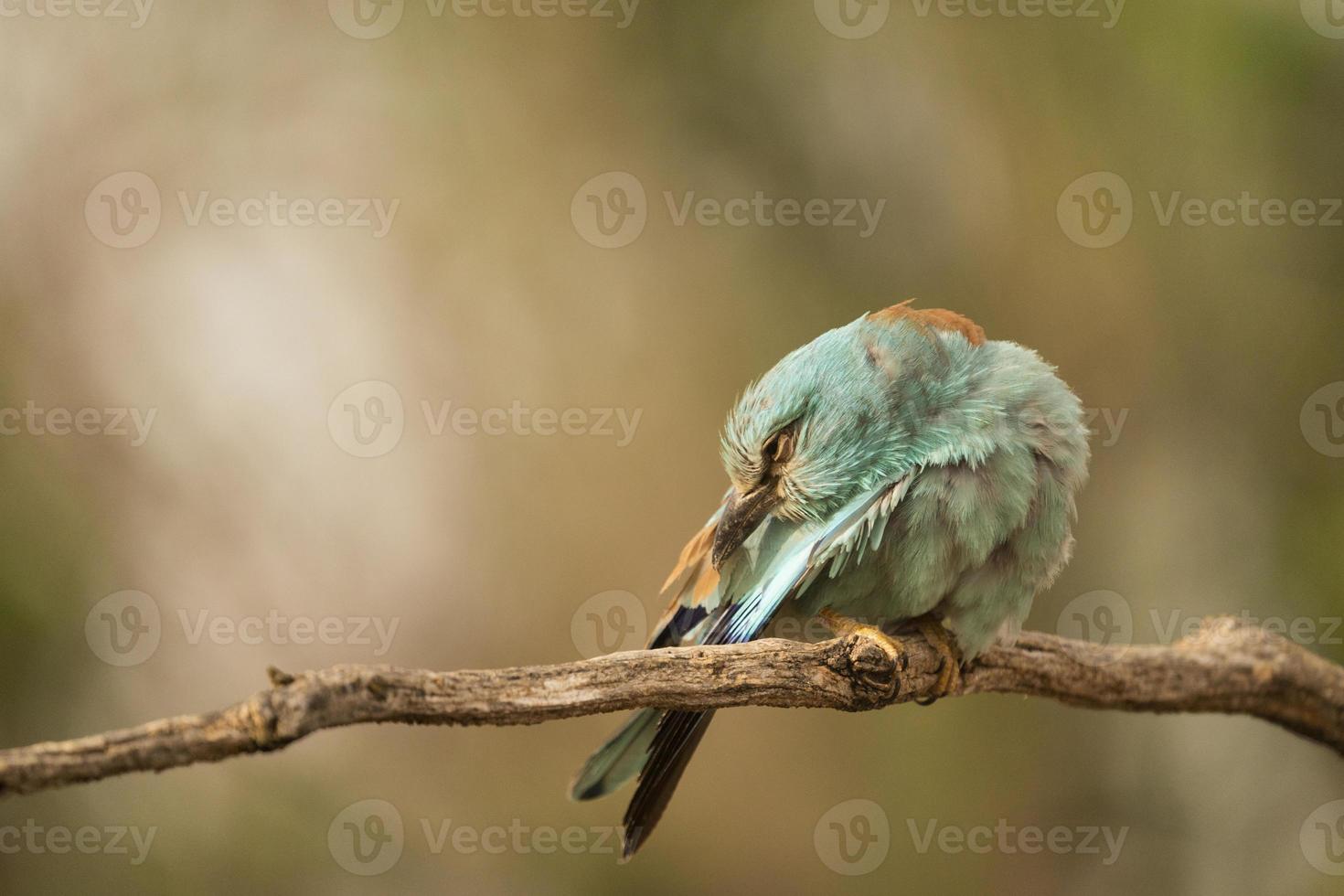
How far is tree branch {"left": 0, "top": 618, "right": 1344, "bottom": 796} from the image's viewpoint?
66.0 inches

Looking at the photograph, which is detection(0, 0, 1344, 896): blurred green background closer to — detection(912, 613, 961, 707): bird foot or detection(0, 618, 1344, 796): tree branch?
detection(0, 618, 1344, 796): tree branch

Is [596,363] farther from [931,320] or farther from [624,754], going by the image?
[624,754]

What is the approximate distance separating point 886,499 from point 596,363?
8.59 feet

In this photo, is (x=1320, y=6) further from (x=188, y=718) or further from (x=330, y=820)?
(x=330, y=820)

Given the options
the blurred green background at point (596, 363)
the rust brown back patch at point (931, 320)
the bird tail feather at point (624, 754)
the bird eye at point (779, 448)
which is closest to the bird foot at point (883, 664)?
the bird eye at point (779, 448)

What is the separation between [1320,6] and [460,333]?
386 centimetres

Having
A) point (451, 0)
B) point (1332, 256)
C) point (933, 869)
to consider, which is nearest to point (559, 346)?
point (451, 0)

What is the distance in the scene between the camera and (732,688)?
2.21 meters

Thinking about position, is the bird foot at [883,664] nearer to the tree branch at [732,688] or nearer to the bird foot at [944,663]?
the tree branch at [732,688]

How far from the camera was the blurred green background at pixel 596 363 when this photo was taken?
4.37 m

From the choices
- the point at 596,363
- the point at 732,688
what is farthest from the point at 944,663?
the point at 596,363

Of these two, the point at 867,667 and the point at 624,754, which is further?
the point at 624,754

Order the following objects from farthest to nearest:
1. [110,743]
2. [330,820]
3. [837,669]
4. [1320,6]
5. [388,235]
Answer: [388,235] < [330,820] < [1320,6] < [837,669] < [110,743]

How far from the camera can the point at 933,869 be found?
4809 millimetres
